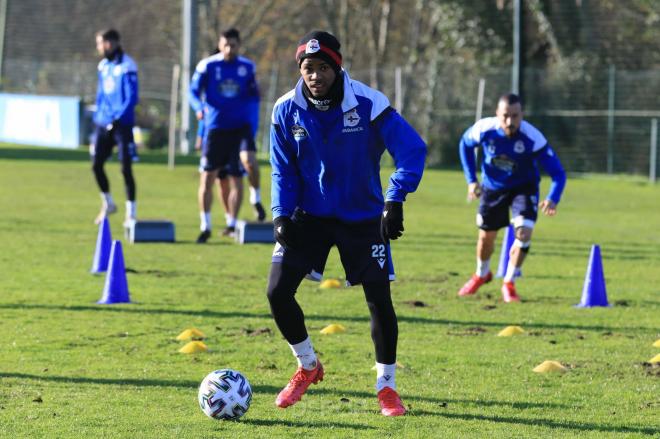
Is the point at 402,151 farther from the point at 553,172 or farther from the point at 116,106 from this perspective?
the point at 116,106

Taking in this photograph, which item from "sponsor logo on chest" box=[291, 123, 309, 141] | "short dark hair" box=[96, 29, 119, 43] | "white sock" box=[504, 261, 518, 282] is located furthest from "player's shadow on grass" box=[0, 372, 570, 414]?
"short dark hair" box=[96, 29, 119, 43]

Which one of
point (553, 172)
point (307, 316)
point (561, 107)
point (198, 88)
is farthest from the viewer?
point (561, 107)

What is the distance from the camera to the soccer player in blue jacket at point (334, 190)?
22.0ft

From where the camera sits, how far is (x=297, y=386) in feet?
23.0

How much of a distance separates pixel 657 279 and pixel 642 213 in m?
8.56

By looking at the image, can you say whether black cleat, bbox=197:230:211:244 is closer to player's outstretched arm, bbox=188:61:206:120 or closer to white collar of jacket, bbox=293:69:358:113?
player's outstretched arm, bbox=188:61:206:120

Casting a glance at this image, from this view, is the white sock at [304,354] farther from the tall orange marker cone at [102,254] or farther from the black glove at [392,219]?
the tall orange marker cone at [102,254]

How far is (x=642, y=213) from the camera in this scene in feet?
69.7

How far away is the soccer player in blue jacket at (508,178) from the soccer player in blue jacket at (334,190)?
4333 mm

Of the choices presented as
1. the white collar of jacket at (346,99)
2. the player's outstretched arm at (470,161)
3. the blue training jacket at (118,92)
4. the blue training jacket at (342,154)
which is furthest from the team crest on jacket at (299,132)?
the blue training jacket at (118,92)

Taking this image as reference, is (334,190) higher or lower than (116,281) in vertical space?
higher

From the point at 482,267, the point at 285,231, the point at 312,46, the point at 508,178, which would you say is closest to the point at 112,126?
the point at 482,267

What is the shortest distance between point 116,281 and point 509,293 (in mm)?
3335

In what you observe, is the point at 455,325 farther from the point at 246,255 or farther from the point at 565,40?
the point at 565,40
